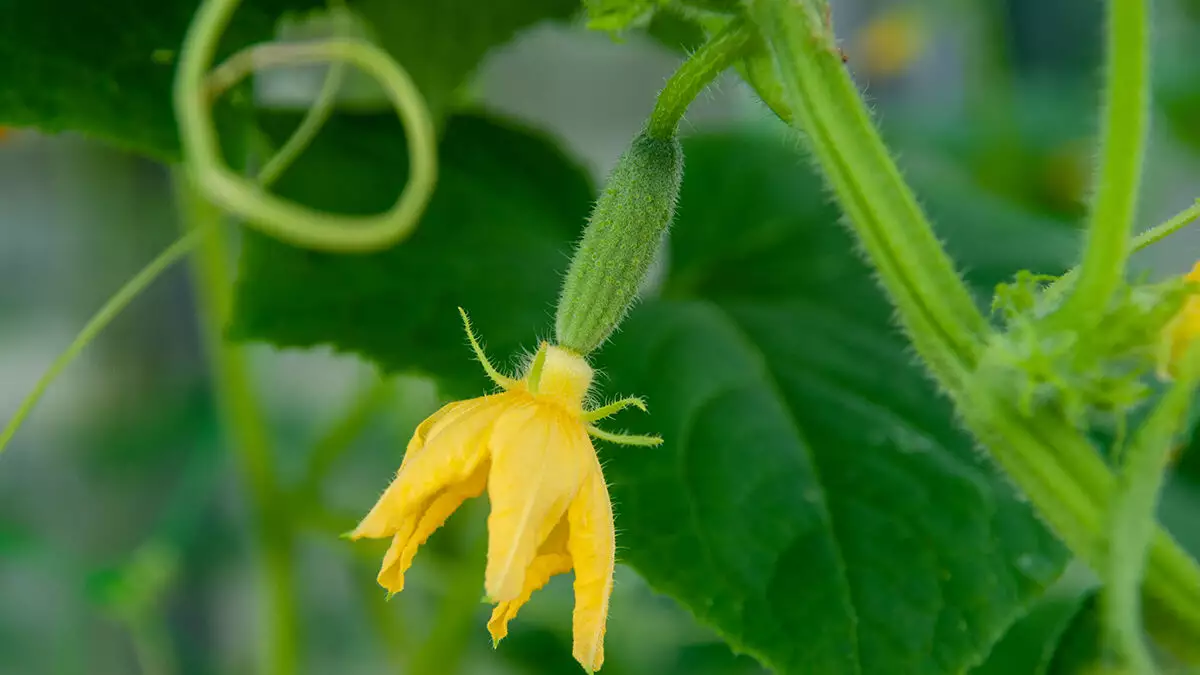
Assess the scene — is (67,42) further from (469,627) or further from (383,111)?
(469,627)

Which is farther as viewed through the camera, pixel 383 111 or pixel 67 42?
pixel 383 111

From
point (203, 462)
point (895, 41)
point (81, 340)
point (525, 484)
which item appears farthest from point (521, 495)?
point (895, 41)

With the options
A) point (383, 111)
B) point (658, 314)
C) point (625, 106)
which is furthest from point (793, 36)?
point (625, 106)

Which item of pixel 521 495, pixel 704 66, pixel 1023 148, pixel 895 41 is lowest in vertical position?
pixel 521 495

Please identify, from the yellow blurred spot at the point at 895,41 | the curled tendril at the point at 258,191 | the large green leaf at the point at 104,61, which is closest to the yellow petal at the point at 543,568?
the curled tendril at the point at 258,191

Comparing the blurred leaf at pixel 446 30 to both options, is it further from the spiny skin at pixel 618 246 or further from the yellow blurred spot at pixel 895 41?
the yellow blurred spot at pixel 895 41

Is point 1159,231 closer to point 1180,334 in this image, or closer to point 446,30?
point 1180,334
